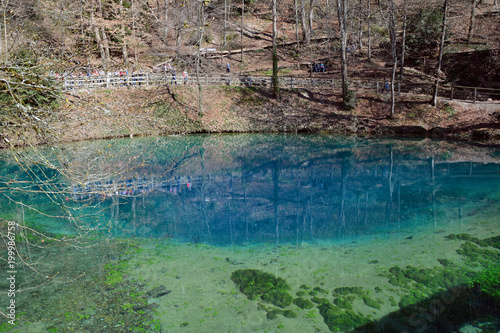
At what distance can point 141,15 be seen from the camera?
135 feet

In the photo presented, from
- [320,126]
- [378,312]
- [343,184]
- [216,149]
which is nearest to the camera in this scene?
[378,312]

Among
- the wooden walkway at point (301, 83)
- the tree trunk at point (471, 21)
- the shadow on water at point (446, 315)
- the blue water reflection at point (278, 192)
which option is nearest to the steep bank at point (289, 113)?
the wooden walkway at point (301, 83)

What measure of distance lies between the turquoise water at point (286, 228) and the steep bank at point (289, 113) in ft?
21.5

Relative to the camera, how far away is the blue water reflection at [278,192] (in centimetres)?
1131

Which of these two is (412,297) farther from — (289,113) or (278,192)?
(289,113)

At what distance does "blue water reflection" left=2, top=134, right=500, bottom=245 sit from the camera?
11.3 meters

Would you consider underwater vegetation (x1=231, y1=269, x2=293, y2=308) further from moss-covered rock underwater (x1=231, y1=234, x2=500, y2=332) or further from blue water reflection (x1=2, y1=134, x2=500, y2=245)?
blue water reflection (x1=2, y1=134, x2=500, y2=245)

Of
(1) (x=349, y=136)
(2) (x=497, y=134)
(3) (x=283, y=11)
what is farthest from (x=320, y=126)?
(3) (x=283, y=11)

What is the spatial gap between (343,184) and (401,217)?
4287 mm

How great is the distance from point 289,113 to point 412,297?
81.5 ft

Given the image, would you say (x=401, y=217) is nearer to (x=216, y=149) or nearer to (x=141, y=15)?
(x=216, y=149)

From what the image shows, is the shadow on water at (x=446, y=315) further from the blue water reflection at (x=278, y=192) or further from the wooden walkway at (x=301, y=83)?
the wooden walkway at (x=301, y=83)

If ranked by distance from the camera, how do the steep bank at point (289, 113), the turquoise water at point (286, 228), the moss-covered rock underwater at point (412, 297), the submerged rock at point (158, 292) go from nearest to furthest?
1. the moss-covered rock underwater at point (412, 297)
2. the turquoise water at point (286, 228)
3. the submerged rock at point (158, 292)
4. the steep bank at point (289, 113)

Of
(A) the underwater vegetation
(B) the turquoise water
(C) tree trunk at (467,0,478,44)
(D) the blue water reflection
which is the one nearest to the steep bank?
(D) the blue water reflection
